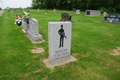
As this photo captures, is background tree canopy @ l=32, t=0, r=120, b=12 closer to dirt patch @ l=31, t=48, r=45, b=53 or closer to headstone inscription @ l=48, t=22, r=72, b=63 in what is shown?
dirt patch @ l=31, t=48, r=45, b=53

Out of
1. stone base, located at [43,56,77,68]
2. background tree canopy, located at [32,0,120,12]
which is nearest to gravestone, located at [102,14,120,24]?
stone base, located at [43,56,77,68]

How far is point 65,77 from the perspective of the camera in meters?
3.25

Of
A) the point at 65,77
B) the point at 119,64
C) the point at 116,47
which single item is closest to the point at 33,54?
the point at 65,77

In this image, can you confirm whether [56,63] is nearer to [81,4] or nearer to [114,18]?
[114,18]

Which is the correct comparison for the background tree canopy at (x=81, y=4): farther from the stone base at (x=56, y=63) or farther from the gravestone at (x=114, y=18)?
the stone base at (x=56, y=63)

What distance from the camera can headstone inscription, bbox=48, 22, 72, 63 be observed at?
12.0ft

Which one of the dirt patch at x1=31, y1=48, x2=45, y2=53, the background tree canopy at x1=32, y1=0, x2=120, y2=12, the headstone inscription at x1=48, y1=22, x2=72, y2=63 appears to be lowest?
the dirt patch at x1=31, y1=48, x2=45, y2=53

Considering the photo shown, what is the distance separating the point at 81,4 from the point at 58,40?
141ft

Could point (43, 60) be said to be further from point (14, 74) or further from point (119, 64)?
point (119, 64)

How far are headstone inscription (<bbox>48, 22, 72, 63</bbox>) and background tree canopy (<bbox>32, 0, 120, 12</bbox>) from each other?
29.1 metres

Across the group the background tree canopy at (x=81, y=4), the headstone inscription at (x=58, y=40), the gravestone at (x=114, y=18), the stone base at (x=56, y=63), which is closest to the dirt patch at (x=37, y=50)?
the stone base at (x=56, y=63)

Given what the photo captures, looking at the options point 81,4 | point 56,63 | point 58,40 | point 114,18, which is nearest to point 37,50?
point 56,63

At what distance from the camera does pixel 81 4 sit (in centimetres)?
4303

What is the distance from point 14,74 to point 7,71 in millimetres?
340
